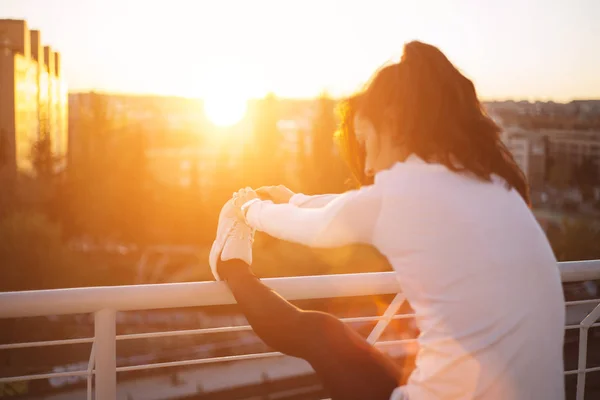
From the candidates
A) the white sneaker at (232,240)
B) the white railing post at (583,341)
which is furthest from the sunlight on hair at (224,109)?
the white sneaker at (232,240)

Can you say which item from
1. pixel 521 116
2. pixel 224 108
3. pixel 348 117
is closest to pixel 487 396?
pixel 348 117

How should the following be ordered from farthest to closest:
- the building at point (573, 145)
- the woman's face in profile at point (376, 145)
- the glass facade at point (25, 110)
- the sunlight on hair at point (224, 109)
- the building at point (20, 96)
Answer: the building at point (573, 145), the sunlight on hair at point (224, 109), the glass facade at point (25, 110), the building at point (20, 96), the woman's face in profile at point (376, 145)

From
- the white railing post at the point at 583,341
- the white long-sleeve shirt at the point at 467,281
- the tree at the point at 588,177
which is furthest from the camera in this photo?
the tree at the point at 588,177

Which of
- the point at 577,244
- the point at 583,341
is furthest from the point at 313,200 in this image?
the point at 577,244

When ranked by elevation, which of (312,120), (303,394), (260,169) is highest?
(312,120)

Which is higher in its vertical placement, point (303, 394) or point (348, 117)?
point (348, 117)

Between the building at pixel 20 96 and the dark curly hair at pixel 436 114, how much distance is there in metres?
32.8

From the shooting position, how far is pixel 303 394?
20.8 m

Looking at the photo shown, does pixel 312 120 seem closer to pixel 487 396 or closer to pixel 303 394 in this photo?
pixel 303 394

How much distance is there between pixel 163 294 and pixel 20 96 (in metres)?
35.4

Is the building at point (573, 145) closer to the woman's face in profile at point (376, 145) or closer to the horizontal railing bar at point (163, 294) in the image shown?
the horizontal railing bar at point (163, 294)

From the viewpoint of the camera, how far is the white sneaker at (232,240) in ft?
5.59

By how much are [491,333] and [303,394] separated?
20.3 m

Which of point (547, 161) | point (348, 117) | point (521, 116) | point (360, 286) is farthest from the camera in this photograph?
point (521, 116)
